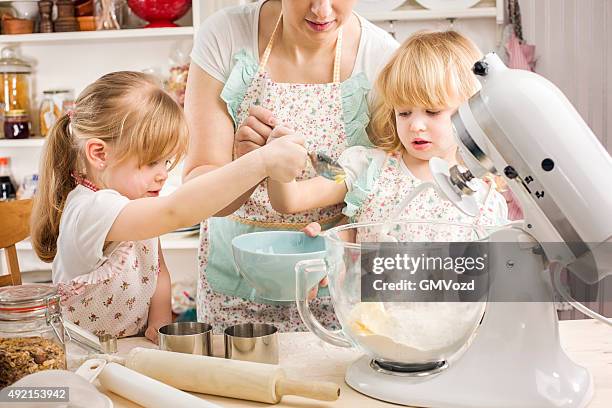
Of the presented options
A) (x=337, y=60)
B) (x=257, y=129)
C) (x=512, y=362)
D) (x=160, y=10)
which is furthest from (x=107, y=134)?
(x=160, y=10)

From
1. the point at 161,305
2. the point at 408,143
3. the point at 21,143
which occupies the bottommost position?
the point at 161,305

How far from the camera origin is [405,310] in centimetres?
96

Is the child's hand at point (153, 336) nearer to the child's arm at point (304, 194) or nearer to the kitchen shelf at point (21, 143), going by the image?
the child's arm at point (304, 194)

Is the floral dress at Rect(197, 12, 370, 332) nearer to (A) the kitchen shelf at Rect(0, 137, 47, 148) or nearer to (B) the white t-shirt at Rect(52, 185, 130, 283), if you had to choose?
(B) the white t-shirt at Rect(52, 185, 130, 283)

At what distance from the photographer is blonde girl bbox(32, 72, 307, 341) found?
4.66 ft

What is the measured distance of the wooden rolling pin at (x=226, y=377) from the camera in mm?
946

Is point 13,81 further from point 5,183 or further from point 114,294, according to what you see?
point 114,294

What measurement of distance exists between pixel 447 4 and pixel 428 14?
80 millimetres

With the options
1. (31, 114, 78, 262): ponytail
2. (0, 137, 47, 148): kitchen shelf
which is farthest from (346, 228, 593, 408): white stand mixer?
(0, 137, 47, 148): kitchen shelf

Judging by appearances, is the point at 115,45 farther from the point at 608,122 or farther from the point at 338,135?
the point at 608,122

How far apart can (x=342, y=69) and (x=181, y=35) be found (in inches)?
52.1

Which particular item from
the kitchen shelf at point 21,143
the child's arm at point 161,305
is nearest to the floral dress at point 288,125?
the child's arm at point 161,305

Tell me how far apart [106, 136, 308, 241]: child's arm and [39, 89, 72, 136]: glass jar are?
1735 millimetres

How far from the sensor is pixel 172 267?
124 inches
